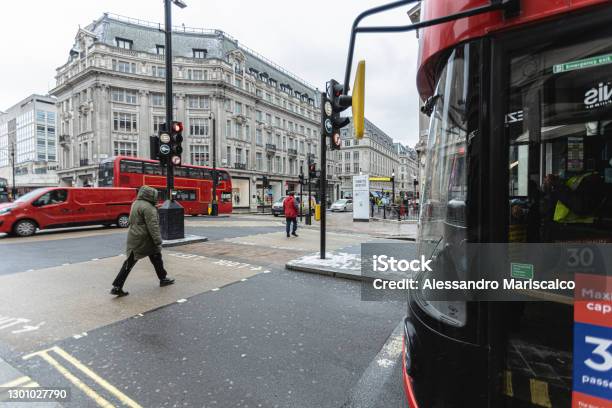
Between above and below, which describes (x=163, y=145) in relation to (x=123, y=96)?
below

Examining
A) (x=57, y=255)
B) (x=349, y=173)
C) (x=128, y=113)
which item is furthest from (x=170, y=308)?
(x=349, y=173)

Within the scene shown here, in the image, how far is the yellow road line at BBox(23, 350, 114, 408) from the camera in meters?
2.42

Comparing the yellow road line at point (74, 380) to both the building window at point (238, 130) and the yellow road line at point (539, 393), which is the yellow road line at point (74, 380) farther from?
the building window at point (238, 130)

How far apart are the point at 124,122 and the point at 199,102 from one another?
968 cm

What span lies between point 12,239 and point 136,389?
1185 cm

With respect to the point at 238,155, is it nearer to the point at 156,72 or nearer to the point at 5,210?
the point at 156,72

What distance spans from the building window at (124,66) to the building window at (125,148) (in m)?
8.92

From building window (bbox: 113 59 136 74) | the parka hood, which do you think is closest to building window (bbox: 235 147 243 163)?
building window (bbox: 113 59 136 74)

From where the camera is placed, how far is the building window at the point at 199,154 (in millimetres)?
42750

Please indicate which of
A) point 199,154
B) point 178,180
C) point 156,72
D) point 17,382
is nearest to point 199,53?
point 156,72

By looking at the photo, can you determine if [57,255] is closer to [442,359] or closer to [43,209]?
[43,209]

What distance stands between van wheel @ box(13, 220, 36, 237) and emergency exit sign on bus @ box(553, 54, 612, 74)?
→ 1513 cm

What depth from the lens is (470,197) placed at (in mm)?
1685

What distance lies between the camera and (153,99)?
4128 centimetres
